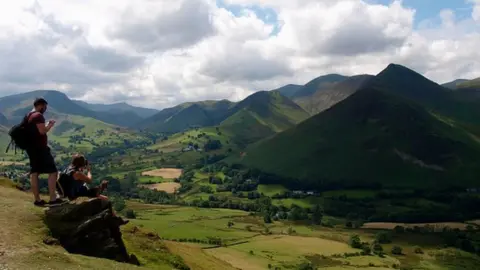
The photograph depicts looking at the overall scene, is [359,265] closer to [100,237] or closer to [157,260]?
[157,260]

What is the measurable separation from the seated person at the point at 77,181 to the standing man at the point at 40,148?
167 cm

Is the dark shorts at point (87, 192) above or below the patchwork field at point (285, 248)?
above

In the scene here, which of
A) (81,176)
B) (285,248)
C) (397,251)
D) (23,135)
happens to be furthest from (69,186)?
(397,251)

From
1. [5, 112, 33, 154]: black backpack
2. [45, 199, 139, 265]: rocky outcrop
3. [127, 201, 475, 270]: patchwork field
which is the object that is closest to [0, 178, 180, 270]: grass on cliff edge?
[45, 199, 139, 265]: rocky outcrop

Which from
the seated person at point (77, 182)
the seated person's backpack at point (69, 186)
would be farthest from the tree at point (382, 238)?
the seated person's backpack at point (69, 186)

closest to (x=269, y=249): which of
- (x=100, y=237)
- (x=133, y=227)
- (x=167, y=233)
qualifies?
(x=167, y=233)

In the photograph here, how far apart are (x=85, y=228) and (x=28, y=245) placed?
485cm

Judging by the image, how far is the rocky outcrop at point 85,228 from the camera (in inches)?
1220

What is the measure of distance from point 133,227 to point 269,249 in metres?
111

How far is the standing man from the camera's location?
28859mm

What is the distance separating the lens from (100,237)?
32531mm

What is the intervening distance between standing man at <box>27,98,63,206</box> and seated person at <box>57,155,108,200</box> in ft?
5.49

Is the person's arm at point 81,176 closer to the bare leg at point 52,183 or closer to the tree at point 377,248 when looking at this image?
the bare leg at point 52,183

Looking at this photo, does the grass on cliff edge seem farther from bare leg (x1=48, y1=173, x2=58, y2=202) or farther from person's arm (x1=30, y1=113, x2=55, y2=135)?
person's arm (x1=30, y1=113, x2=55, y2=135)
